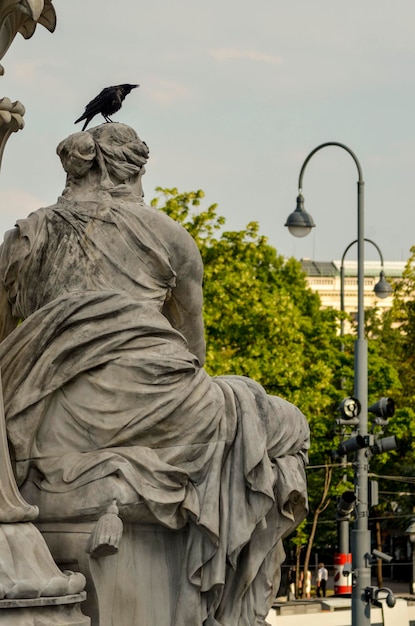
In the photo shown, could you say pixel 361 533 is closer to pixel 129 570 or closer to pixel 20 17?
pixel 129 570

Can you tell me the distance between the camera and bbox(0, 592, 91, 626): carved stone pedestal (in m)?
6.34

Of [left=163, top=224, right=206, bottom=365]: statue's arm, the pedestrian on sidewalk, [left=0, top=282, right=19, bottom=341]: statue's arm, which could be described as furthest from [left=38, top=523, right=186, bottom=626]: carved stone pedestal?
the pedestrian on sidewalk

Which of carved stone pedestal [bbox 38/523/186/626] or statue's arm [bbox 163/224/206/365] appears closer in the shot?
carved stone pedestal [bbox 38/523/186/626]

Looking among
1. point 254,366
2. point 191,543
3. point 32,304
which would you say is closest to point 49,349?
point 32,304

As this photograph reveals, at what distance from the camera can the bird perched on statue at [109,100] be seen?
8.05 m

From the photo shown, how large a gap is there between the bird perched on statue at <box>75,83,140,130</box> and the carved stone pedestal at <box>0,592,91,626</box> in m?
2.62

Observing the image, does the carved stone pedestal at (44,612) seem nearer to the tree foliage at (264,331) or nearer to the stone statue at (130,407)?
the stone statue at (130,407)

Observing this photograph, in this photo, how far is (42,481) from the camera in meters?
7.16

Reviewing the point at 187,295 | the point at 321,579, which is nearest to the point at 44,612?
the point at 187,295

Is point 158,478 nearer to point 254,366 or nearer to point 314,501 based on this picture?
point 254,366

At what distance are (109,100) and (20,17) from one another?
1041 mm

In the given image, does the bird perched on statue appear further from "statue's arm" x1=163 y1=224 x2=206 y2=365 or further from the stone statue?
"statue's arm" x1=163 y1=224 x2=206 y2=365

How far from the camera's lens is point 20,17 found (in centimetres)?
713

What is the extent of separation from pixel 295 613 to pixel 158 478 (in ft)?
59.2
